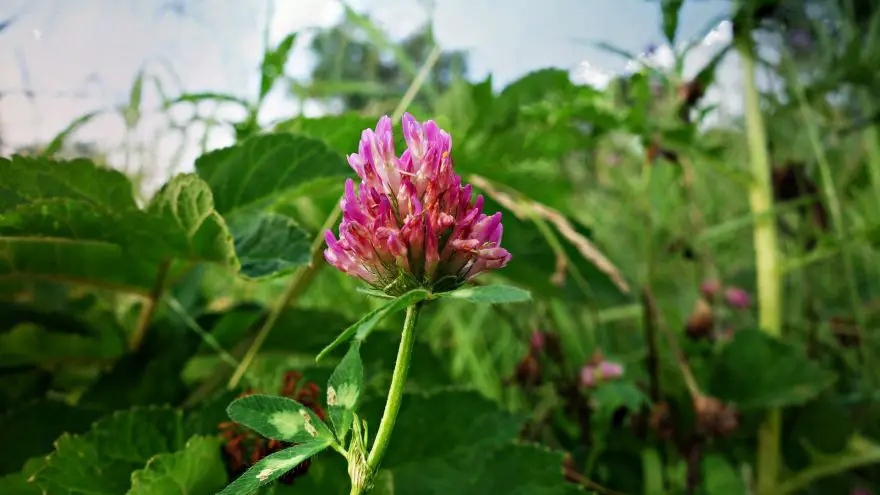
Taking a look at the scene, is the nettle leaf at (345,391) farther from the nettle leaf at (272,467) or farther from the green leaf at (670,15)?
the green leaf at (670,15)

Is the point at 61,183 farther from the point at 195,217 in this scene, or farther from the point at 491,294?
the point at 491,294

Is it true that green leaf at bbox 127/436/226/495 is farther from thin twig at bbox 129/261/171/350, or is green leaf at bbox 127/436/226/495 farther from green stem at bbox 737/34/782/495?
green stem at bbox 737/34/782/495

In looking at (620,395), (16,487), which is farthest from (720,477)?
(16,487)

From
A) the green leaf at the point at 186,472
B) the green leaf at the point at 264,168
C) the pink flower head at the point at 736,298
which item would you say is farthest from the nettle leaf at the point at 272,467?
the pink flower head at the point at 736,298

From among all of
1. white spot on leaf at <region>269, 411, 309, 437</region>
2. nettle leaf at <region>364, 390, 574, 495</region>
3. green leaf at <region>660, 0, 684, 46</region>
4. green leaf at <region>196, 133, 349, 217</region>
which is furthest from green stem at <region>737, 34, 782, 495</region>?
white spot on leaf at <region>269, 411, 309, 437</region>

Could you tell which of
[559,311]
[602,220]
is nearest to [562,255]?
[559,311]

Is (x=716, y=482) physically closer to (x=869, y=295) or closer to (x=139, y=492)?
(x=139, y=492)
